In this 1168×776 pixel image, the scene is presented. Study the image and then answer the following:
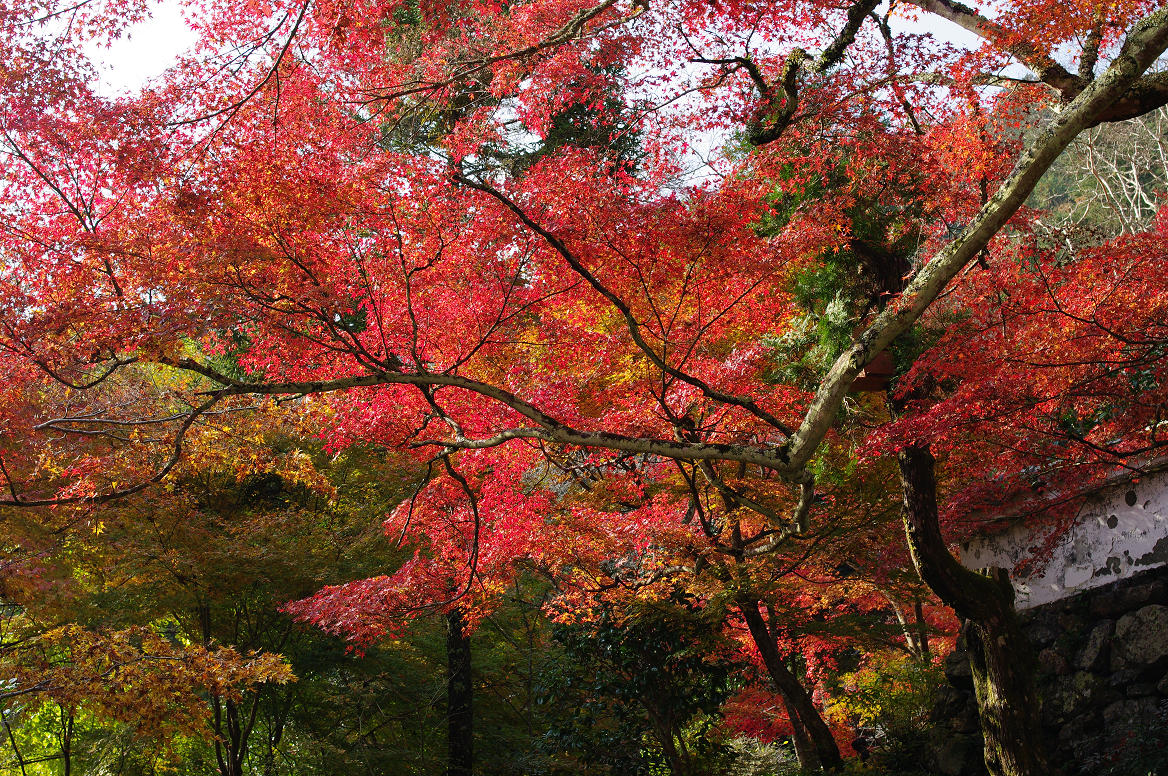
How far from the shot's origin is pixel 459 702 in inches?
418

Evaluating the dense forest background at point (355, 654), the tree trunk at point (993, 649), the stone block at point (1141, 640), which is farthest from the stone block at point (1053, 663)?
the dense forest background at point (355, 654)

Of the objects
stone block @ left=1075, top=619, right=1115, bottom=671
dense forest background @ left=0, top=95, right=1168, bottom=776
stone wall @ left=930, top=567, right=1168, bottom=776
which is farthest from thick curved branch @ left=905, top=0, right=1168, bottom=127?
stone block @ left=1075, top=619, right=1115, bottom=671

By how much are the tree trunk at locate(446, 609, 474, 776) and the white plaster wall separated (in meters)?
6.17

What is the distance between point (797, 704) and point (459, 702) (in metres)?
4.31

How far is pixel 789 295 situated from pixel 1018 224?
4.08 m

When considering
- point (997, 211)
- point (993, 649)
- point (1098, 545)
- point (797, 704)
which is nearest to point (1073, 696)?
point (1098, 545)

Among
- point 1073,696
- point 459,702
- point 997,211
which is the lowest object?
point 1073,696

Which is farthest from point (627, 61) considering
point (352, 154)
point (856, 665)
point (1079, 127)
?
point (856, 665)

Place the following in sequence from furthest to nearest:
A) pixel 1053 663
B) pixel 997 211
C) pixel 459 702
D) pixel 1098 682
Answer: pixel 459 702 → pixel 1053 663 → pixel 1098 682 → pixel 997 211

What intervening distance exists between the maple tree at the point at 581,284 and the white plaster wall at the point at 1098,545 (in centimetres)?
50

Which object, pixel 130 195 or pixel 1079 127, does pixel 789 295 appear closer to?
pixel 1079 127

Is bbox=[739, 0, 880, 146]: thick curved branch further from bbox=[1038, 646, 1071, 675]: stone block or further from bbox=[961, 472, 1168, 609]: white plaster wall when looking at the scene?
bbox=[1038, 646, 1071, 675]: stone block

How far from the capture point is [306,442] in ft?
42.6

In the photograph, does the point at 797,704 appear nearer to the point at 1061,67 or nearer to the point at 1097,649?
the point at 1097,649
